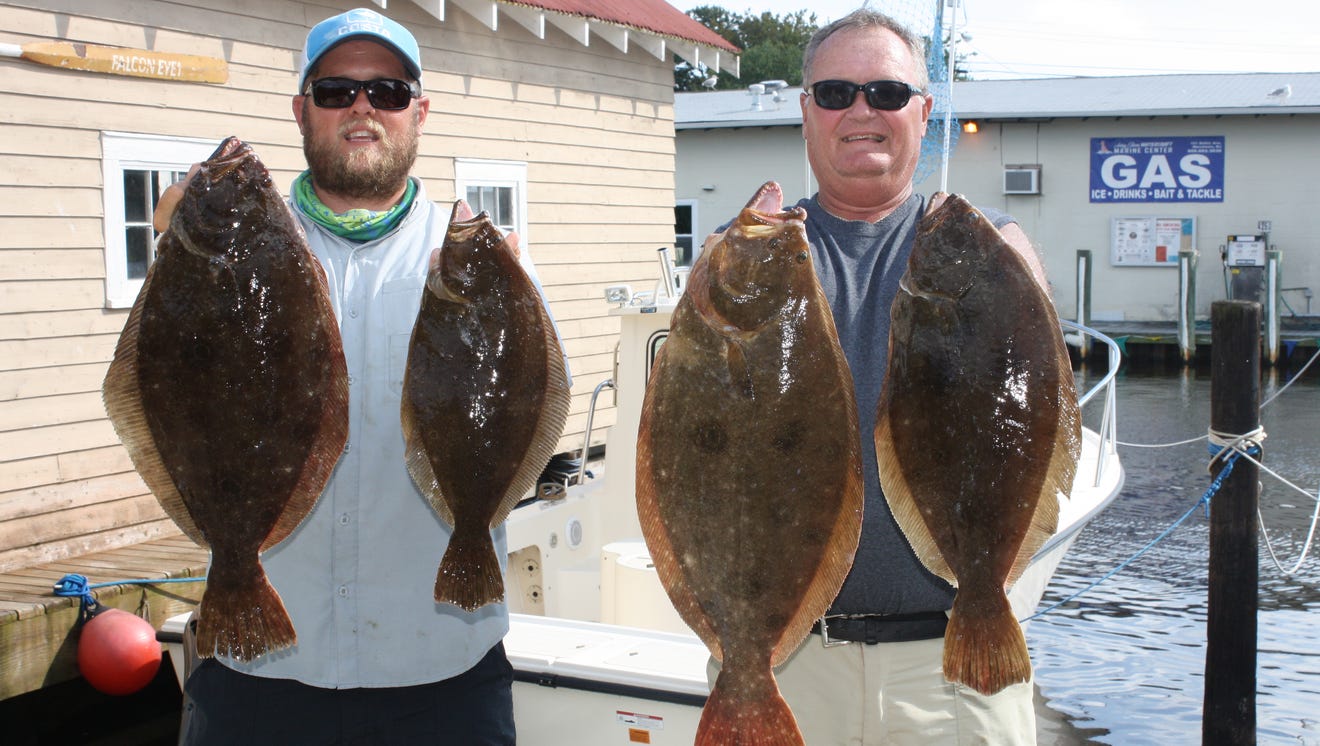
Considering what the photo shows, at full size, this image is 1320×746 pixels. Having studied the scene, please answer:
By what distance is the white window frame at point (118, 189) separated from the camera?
852 cm

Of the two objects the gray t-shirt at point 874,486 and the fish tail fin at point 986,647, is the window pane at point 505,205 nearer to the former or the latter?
the gray t-shirt at point 874,486

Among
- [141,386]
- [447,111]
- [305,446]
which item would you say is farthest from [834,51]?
[447,111]

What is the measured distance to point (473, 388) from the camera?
8.49 ft

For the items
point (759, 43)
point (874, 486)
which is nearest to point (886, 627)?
point (874, 486)

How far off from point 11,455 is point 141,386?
6.35 m

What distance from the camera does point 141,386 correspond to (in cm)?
254

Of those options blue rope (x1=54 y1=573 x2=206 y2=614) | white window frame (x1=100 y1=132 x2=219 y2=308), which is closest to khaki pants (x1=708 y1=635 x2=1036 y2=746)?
blue rope (x1=54 y1=573 x2=206 y2=614)

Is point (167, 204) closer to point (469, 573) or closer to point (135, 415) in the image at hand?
point (135, 415)

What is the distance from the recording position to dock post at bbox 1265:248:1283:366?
22766 mm

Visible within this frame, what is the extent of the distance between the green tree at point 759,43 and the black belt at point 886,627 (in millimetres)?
52253

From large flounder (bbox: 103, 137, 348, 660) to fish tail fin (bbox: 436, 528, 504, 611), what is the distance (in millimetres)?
372

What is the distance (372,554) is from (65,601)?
15.1ft

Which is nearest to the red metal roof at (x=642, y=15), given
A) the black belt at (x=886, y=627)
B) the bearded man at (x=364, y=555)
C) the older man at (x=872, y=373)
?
the bearded man at (x=364, y=555)

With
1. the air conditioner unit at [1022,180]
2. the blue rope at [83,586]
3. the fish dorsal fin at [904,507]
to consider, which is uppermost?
the air conditioner unit at [1022,180]
